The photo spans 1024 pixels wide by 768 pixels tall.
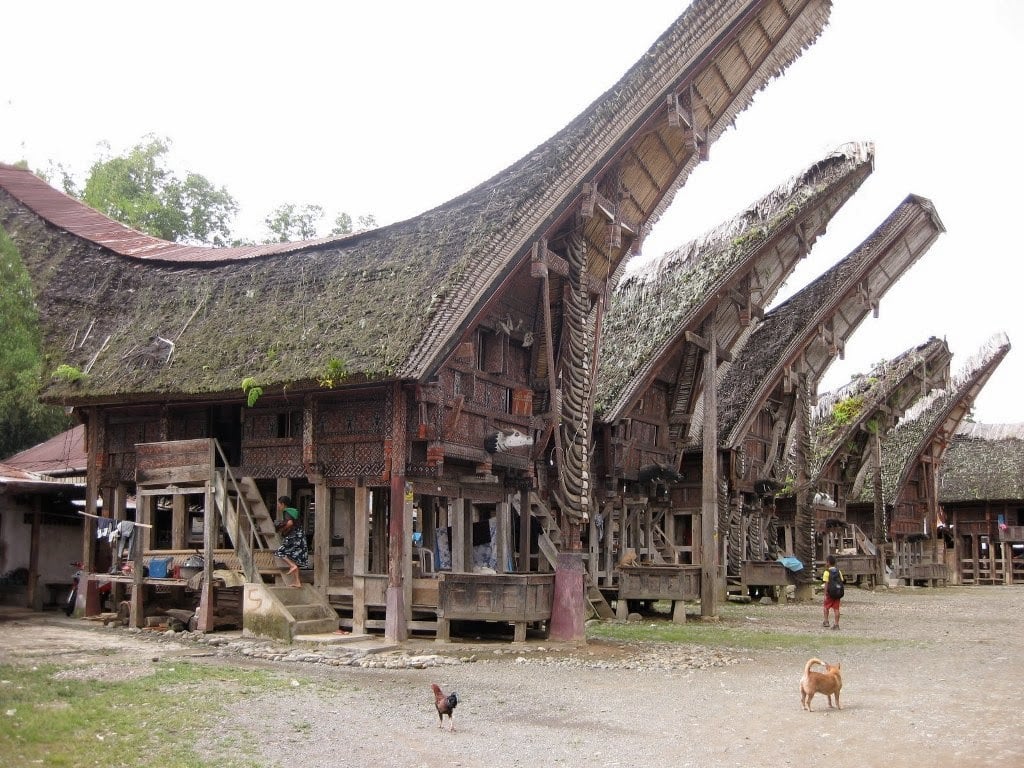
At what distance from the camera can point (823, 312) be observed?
2828 centimetres

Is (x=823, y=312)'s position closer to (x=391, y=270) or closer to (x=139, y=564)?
(x=391, y=270)

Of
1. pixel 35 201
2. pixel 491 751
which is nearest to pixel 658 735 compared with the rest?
pixel 491 751

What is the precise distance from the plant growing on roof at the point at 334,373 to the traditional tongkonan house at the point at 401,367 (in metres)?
0.03

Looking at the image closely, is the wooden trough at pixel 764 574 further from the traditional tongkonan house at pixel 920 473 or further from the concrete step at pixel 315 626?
the concrete step at pixel 315 626

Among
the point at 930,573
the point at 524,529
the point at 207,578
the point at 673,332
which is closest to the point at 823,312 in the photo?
the point at 673,332

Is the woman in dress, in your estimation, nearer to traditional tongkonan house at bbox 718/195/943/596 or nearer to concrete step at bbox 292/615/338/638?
concrete step at bbox 292/615/338/638

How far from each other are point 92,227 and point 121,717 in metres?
14.4

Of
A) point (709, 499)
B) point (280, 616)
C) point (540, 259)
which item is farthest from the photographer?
point (709, 499)

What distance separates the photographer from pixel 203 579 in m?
15.1

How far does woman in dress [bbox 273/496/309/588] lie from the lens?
1596 centimetres

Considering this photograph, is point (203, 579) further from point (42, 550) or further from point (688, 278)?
point (688, 278)

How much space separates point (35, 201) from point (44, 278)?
2322 millimetres

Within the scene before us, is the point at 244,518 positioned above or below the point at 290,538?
above

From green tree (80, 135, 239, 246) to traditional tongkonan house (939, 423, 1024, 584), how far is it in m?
33.0
